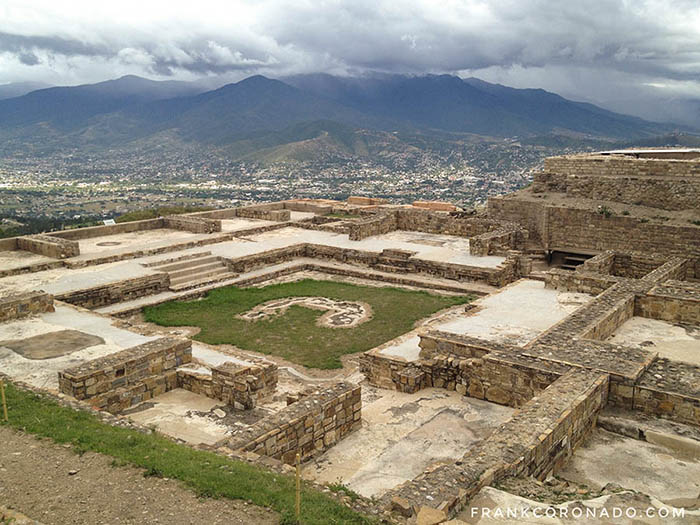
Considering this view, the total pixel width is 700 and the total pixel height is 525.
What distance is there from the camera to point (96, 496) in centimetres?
518

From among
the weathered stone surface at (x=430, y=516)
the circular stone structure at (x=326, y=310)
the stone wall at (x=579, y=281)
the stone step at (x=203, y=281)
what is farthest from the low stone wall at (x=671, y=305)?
the stone step at (x=203, y=281)

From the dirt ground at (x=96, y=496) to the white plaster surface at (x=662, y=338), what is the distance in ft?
27.4

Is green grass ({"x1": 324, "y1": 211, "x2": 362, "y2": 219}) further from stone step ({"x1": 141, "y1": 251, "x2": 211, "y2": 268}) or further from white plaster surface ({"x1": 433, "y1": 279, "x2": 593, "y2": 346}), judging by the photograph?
white plaster surface ({"x1": 433, "y1": 279, "x2": 593, "y2": 346})

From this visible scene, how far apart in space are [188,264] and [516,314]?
10.7 m

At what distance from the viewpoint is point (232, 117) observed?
19625 centimetres

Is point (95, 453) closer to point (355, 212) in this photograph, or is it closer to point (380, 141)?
point (355, 212)

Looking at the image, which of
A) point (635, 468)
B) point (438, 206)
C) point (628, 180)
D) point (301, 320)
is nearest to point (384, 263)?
point (301, 320)

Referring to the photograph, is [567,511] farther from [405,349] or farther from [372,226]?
[372,226]

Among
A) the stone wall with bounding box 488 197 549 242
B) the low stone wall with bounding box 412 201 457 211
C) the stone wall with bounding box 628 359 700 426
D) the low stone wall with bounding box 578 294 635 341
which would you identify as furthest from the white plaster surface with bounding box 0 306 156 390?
the low stone wall with bounding box 412 201 457 211

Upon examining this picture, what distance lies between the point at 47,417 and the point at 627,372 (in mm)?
7783

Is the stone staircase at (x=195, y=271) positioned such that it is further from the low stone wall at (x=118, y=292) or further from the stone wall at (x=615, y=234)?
the stone wall at (x=615, y=234)

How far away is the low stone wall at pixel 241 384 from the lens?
9094 mm

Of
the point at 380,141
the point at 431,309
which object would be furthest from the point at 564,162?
the point at 380,141

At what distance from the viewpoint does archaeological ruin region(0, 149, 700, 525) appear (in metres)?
6.71
